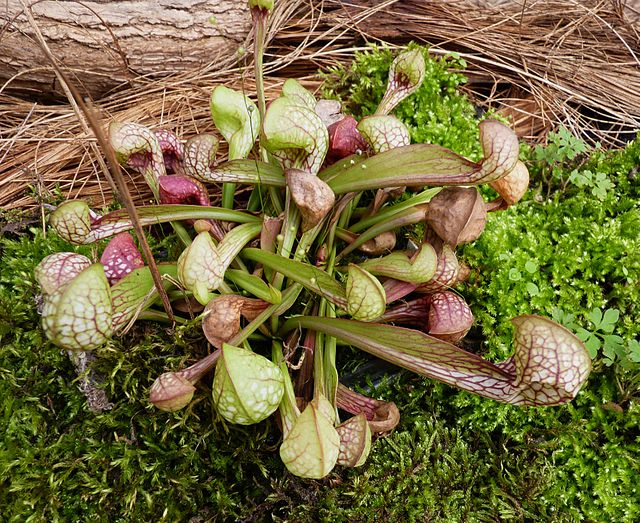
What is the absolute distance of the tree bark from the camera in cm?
208

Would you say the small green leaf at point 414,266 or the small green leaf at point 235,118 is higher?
the small green leaf at point 235,118

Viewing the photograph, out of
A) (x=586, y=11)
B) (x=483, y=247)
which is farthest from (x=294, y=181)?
(x=586, y=11)

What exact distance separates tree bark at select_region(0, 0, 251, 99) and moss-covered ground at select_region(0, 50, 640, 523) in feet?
2.90

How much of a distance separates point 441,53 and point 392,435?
1.85 m

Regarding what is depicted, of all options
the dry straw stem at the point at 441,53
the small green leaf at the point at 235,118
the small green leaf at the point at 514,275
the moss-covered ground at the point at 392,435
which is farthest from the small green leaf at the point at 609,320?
the small green leaf at the point at 235,118

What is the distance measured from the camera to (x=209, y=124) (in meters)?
2.18

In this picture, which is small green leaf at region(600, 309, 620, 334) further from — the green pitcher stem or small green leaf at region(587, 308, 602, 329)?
the green pitcher stem

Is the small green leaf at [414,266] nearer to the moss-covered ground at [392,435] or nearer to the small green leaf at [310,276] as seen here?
the small green leaf at [310,276]

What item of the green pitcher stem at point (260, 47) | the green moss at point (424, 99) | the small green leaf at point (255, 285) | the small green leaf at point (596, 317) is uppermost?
the green pitcher stem at point (260, 47)

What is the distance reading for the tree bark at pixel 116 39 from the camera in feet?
6.82

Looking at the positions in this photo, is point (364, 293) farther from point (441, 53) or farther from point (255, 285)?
point (441, 53)

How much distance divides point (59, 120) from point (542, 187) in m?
2.18

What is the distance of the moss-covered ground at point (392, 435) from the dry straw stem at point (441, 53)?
605 mm

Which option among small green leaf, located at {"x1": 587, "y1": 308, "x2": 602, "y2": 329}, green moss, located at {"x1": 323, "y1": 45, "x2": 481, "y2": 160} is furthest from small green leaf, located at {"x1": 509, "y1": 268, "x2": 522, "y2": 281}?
green moss, located at {"x1": 323, "y1": 45, "x2": 481, "y2": 160}
